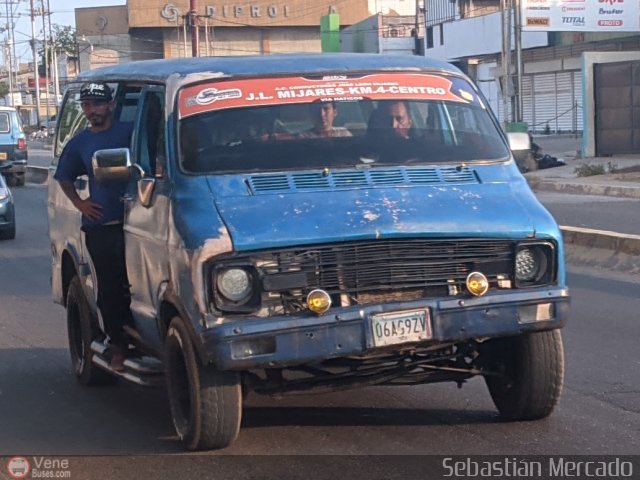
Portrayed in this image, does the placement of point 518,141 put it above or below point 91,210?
above

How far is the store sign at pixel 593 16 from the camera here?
38.5 meters

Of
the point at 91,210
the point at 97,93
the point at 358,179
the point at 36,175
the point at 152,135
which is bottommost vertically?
the point at 36,175

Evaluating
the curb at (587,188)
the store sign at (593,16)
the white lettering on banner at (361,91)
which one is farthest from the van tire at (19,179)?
the white lettering on banner at (361,91)

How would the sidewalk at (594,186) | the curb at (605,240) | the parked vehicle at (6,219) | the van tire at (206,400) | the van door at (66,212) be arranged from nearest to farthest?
the van tire at (206,400), the van door at (66,212), the curb at (605,240), the sidewalk at (594,186), the parked vehicle at (6,219)

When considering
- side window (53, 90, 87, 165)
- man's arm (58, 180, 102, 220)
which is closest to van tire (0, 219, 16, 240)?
side window (53, 90, 87, 165)

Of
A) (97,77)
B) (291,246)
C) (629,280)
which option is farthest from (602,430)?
(629,280)

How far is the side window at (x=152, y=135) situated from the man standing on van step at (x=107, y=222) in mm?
282

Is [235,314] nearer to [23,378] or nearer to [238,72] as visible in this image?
[238,72]

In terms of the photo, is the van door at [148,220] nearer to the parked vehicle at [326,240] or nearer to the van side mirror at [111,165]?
the parked vehicle at [326,240]

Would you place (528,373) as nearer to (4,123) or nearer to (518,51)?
(4,123)

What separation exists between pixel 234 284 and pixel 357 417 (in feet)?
5.12

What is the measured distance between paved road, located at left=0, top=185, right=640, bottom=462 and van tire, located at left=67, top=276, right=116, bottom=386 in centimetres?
9

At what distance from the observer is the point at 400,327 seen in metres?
5.52

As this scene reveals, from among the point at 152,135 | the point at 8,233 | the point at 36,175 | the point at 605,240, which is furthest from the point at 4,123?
the point at 152,135
